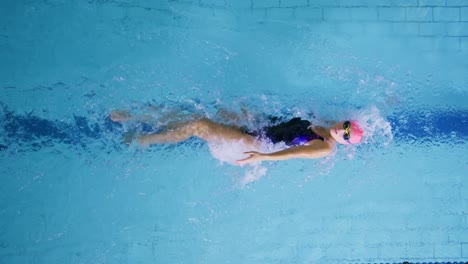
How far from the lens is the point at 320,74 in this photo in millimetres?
3994

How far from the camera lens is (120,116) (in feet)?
12.2

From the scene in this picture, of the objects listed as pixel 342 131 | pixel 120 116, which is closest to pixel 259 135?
pixel 342 131

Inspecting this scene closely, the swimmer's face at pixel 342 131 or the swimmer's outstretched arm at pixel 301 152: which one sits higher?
the swimmer's face at pixel 342 131

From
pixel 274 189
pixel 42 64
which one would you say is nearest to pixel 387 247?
pixel 274 189

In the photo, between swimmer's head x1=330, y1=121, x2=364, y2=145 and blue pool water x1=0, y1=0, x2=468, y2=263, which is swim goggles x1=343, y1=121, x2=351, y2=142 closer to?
swimmer's head x1=330, y1=121, x2=364, y2=145

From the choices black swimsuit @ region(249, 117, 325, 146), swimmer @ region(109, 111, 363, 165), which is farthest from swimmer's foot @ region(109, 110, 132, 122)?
black swimsuit @ region(249, 117, 325, 146)

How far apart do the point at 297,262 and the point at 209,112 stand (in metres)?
1.63

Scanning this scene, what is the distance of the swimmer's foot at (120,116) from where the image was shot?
12.2 feet

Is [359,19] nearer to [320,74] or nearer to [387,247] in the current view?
[320,74]

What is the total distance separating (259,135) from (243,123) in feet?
0.54

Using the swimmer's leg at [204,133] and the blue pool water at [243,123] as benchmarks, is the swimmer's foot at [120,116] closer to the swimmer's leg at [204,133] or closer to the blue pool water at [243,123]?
the blue pool water at [243,123]

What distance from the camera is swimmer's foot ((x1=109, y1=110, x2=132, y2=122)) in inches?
146

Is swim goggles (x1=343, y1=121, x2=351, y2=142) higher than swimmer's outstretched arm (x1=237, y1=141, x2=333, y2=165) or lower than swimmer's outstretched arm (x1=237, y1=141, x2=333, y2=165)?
higher

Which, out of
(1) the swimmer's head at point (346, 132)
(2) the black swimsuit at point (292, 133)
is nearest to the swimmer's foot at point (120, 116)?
(2) the black swimsuit at point (292, 133)
